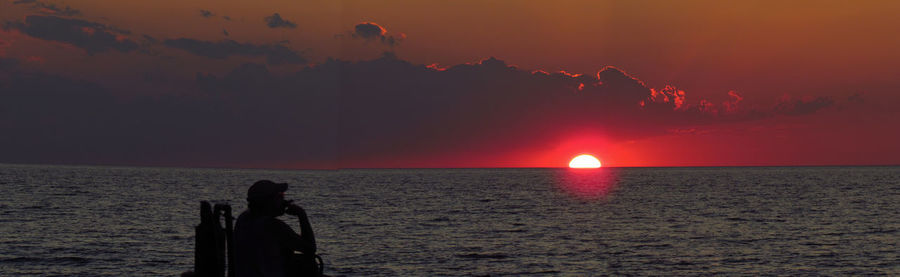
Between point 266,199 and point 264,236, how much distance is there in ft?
1.25

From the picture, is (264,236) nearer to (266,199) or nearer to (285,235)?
(285,235)

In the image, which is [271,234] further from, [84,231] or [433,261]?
[84,231]

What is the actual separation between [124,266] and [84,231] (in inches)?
817

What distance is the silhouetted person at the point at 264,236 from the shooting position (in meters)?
8.07

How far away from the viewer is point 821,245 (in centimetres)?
4909

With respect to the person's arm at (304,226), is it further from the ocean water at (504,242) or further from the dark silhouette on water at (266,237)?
the ocean water at (504,242)

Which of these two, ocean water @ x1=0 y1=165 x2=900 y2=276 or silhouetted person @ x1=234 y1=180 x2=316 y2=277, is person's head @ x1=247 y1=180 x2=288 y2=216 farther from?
ocean water @ x1=0 y1=165 x2=900 y2=276

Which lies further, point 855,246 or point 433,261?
point 855,246

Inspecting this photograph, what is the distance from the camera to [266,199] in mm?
8086

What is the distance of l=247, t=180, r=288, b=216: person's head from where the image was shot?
26.4ft

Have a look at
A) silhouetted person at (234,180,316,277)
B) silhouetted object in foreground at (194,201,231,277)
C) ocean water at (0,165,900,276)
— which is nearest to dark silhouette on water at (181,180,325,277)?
silhouetted person at (234,180,316,277)

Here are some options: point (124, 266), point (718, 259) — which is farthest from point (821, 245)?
point (124, 266)

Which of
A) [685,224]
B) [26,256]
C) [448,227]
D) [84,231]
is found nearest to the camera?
[26,256]

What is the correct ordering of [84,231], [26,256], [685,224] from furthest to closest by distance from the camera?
[685,224], [84,231], [26,256]
